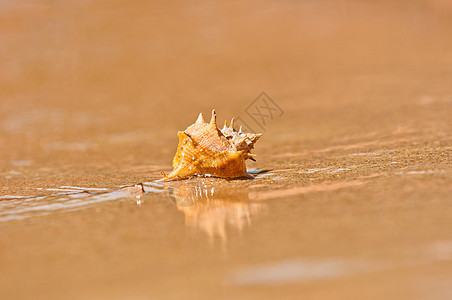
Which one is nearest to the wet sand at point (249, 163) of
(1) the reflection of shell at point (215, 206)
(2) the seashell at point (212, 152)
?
(1) the reflection of shell at point (215, 206)

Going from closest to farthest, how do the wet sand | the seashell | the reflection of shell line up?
the wet sand < the reflection of shell < the seashell

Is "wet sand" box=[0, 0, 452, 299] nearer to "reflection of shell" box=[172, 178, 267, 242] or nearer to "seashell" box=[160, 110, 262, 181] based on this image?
"reflection of shell" box=[172, 178, 267, 242]

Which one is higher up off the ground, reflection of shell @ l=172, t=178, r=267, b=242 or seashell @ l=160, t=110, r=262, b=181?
seashell @ l=160, t=110, r=262, b=181

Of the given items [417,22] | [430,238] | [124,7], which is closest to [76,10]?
[124,7]

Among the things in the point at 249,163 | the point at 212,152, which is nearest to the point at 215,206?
the point at 212,152

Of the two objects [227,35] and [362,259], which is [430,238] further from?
[227,35]

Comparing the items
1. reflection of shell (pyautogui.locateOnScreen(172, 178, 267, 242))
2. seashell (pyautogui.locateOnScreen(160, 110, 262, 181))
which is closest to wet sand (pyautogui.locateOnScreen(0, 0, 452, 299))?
reflection of shell (pyautogui.locateOnScreen(172, 178, 267, 242))

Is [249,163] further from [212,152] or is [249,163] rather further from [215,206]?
[215,206]
